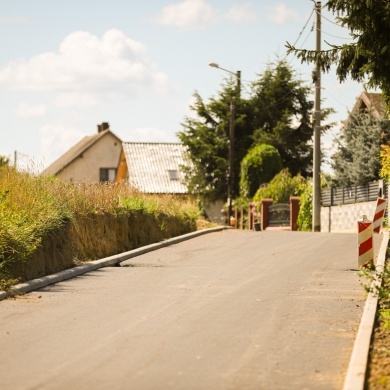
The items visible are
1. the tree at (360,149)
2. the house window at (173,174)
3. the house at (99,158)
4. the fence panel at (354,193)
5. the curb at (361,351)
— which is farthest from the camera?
the house at (99,158)

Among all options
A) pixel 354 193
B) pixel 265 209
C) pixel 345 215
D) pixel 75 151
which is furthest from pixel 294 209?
pixel 75 151

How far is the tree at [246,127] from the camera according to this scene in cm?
6125

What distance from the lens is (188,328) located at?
11617 mm

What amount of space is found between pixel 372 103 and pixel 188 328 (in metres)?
34.8

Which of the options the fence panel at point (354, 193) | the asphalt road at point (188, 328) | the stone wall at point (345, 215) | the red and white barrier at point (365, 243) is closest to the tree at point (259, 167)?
the fence panel at point (354, 193)

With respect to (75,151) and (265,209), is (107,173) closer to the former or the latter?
(75,151)

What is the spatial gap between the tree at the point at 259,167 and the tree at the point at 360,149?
6638mm

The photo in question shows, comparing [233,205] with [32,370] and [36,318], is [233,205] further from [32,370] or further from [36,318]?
[32,370]

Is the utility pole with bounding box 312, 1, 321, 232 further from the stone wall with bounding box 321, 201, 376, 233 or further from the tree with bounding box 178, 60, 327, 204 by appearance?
the tree with bounding box 178, 60, 327, 204

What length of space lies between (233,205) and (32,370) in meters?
45.9

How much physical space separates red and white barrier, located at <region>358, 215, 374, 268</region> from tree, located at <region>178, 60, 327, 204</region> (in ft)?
138

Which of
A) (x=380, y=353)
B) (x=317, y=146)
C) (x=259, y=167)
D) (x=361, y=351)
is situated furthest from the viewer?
(x=259, y=167)

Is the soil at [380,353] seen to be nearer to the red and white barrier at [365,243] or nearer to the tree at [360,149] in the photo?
the red and white barrier at [365,243]

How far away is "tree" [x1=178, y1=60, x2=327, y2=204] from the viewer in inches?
2411
